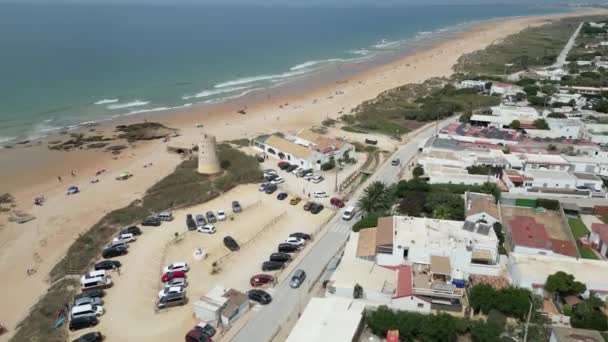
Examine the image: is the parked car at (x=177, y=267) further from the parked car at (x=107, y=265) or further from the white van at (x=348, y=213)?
the white van at (x=348, y=213)

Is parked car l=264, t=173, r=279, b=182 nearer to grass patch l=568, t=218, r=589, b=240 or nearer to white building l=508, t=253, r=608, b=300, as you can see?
white building l=508, t=253, r=608, b=300

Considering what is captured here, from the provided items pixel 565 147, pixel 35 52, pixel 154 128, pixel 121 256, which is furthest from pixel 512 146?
pixel 35 52

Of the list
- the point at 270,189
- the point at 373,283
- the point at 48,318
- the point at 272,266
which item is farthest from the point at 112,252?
the point at 373,283

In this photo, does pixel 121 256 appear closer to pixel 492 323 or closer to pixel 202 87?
pixel 492 323

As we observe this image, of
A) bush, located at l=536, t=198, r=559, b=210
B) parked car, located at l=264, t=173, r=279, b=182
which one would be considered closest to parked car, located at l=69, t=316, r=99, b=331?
parked car, located at l=264, t=173, r=279, b=182

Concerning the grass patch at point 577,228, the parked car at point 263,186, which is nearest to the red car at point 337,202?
the parked car at point 263,186

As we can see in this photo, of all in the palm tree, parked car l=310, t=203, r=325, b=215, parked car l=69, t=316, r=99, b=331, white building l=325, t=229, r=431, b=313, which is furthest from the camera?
parked car l=310, t=203, r=325, b=215
